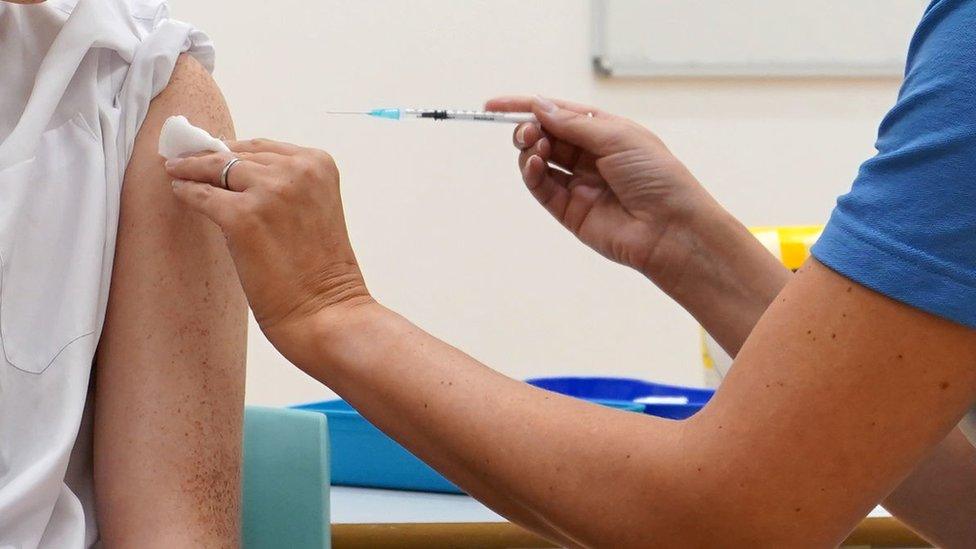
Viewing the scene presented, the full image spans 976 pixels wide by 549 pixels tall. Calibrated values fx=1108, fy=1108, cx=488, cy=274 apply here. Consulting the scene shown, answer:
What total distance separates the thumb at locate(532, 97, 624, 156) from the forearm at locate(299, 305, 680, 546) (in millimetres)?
414

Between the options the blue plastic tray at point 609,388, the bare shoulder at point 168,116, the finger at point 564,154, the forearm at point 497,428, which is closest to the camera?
the forearm at point 497,428

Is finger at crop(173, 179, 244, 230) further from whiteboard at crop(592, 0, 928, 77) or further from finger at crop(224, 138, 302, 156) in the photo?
whiteboard at crop(592, 0, 928, 77)

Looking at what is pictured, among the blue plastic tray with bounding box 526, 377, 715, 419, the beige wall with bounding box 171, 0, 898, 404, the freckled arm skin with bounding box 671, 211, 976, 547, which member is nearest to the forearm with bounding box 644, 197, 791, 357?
the freckled arm skin with bounding box 671, 211, 976, 547


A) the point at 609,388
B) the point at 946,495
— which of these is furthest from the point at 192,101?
the point at 609,388

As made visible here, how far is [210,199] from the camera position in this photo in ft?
3.29

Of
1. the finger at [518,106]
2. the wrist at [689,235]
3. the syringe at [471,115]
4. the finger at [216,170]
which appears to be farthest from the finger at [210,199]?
the wrist at [689,235]

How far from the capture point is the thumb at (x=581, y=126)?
4.26 ft

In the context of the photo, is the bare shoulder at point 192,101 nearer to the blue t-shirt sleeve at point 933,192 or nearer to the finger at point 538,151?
the finger at point 538,151

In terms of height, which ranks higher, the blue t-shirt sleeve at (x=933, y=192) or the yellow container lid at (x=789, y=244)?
the blue t-shirt sleeve at (x=933, y=192)

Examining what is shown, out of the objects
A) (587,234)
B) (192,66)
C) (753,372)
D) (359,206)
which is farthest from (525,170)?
(359,206)

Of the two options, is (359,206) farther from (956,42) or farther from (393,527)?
(956,42)

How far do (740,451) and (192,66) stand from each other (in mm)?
722

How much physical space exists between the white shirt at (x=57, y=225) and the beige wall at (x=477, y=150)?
175 centimetres

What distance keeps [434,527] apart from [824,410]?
28.0 inches
